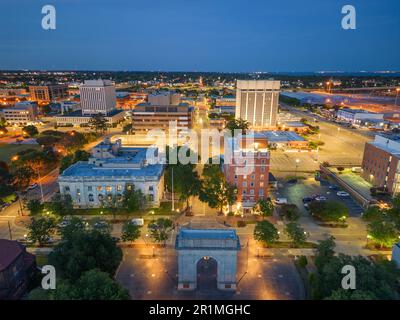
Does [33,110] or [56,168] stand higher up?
[33,110]

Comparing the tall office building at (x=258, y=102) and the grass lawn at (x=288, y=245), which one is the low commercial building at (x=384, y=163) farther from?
the tall office building at (x=258, y=102)

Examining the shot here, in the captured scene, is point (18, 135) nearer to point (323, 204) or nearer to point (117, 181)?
point (117, 181)

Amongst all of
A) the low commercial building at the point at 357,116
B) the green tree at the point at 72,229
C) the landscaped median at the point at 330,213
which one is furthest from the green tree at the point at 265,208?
the low commercial building at the point at 357,116

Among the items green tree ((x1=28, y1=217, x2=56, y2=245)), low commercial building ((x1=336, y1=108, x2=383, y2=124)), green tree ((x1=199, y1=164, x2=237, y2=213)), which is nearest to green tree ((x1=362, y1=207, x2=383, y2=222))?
green tree ((x1=199, y1=164, x2=237, y2=213))

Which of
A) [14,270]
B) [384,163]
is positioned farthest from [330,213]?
[14,270]

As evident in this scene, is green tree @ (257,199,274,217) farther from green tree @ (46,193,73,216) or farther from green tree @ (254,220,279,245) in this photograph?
green tree @ (46,193,73,216)

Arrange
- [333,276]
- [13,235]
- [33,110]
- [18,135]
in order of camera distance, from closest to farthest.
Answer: [333,276], [13,235], [18,135], [33,110]

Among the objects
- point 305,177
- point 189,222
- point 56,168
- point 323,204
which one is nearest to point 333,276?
point 323,204
